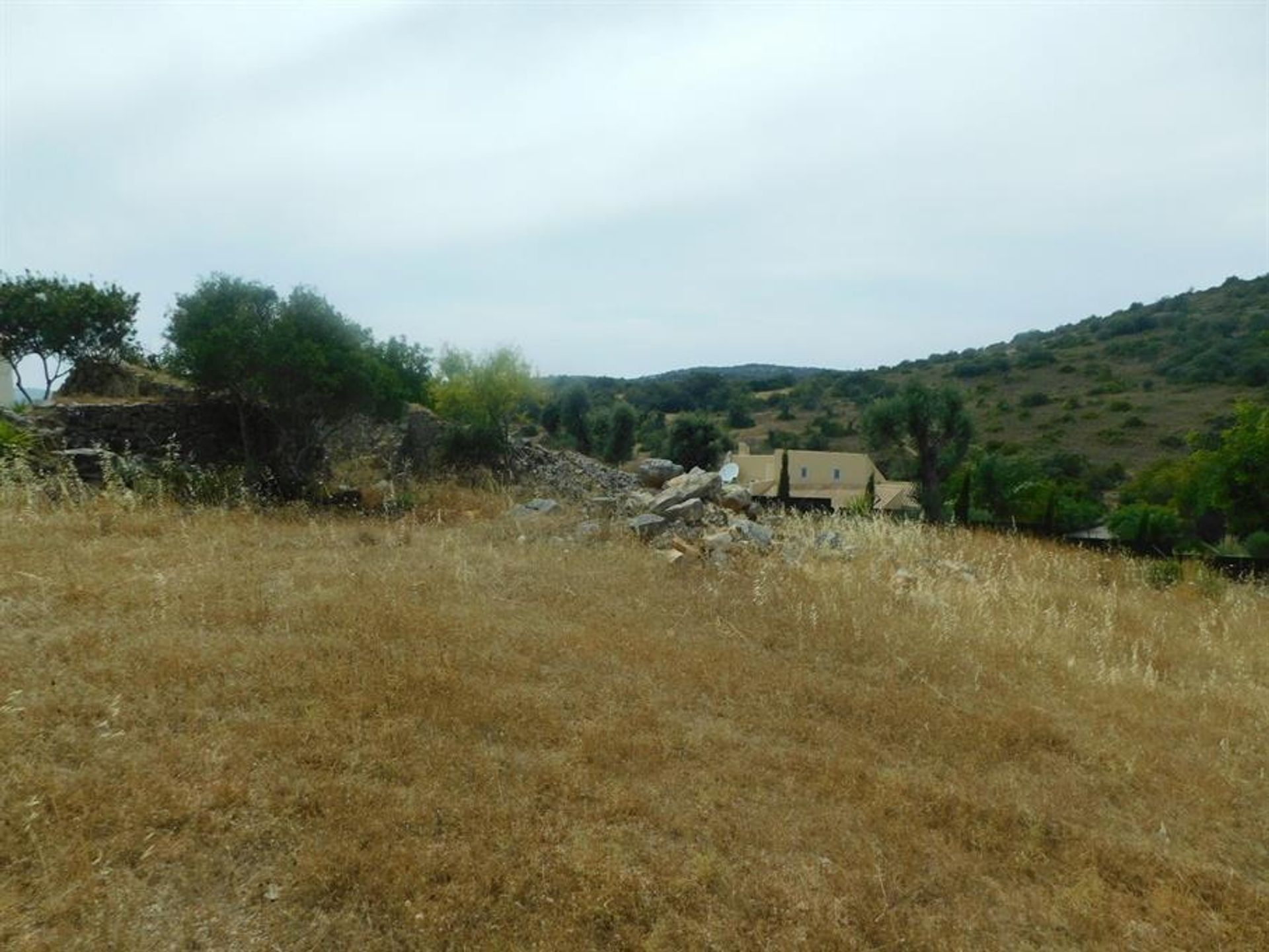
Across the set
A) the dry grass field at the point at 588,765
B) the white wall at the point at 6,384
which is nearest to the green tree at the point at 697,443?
the white wall at the point at 6,384

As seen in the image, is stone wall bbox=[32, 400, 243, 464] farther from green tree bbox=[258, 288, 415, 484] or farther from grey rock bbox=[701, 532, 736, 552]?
grey rock bbox=[701, 532, 736, 552]

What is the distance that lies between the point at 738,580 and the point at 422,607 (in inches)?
112

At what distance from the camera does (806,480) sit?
2423 cm

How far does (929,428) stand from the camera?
18609 millimetres

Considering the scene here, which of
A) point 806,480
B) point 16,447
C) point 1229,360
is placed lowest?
point 806,480

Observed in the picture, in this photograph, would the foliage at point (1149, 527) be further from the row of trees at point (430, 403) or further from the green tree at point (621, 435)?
the green tree at point (621, 435)

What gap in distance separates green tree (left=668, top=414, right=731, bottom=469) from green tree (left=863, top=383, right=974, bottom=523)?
588 centimetres

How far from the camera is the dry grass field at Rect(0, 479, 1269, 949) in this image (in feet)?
8.59

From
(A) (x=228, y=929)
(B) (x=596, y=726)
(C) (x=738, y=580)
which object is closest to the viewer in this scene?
(A) (x=228, y=929)

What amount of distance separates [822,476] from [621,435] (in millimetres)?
6684

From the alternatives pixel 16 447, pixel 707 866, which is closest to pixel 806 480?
pixel 16 447

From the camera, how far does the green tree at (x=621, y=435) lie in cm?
2369

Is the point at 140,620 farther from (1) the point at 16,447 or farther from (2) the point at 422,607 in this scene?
Result: (1) the point at 16,447

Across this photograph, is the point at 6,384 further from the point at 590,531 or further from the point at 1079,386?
the point at 1079,386
